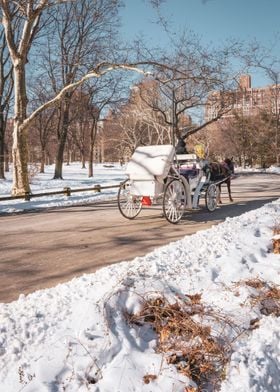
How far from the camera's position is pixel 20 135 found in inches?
732

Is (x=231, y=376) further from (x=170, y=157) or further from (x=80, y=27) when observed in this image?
(x=80, y=27)

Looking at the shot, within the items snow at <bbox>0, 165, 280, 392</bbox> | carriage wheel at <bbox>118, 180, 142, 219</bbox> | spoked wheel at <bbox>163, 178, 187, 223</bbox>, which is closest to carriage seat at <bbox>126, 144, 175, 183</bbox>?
spoked wheel at <bbox>163, 178, 187, 223</bbox>

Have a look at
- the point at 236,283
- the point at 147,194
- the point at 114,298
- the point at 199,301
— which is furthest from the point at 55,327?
the point at 147,194

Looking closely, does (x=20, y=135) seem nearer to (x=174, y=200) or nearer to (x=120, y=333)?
(x=174, y=200)

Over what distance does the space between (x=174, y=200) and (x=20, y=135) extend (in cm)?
1052

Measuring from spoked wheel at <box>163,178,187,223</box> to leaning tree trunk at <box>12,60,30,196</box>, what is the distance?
9.77 m

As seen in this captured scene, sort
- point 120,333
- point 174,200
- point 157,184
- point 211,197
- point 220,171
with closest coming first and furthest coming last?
point 120,333 → point 157,184 → point 174,200 → point 211,197 → point 220,171

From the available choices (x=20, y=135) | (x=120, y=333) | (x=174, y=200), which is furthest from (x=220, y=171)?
(x=120, y=333)

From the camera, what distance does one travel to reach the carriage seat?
10586 mm

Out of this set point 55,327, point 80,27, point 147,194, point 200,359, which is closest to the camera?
point 200,359

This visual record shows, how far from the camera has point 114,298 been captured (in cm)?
428

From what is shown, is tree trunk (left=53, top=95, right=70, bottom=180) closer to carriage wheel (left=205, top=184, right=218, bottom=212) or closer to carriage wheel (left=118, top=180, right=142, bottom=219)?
carriage wheel (left=205, top=184, right=218, bottom=212)

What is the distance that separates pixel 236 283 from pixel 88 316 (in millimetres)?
2188

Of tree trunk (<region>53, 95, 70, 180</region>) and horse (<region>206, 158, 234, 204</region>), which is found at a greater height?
tree trunk (<region>53, 95, 70, 180</region>)
